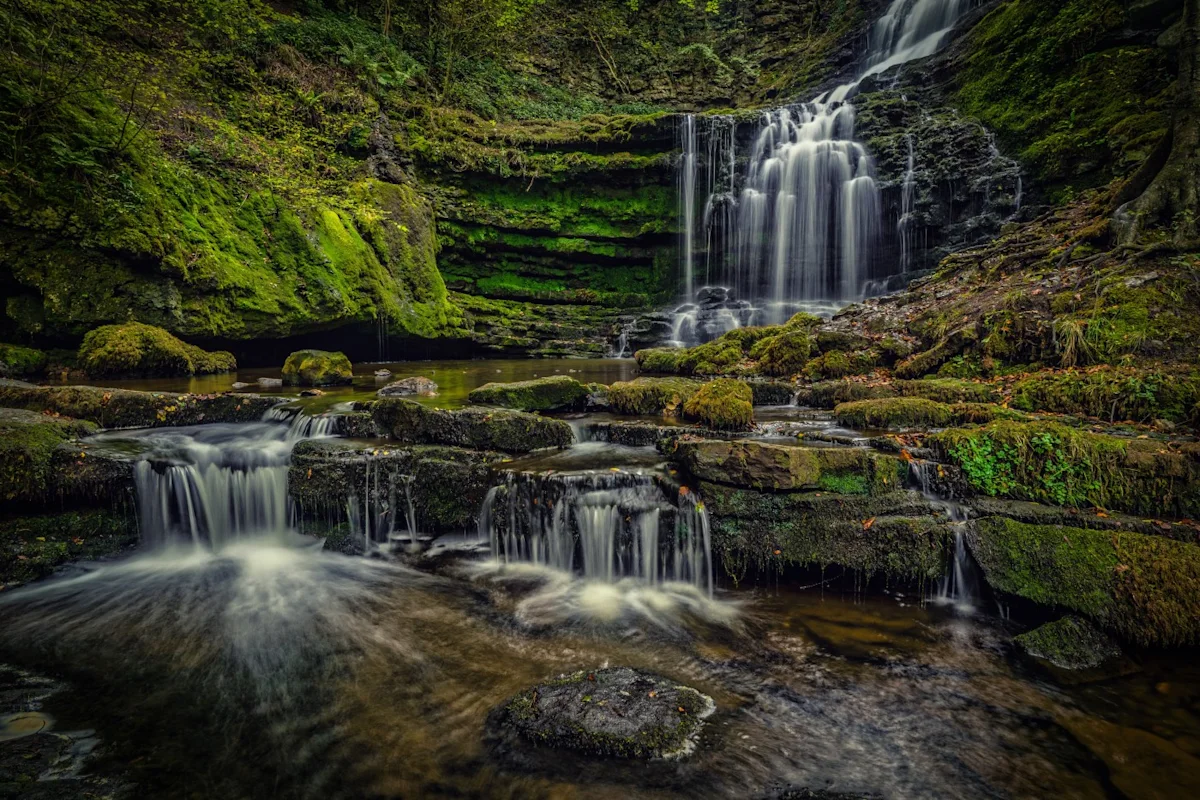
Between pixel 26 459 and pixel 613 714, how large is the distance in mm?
6159

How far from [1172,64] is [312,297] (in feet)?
68.7

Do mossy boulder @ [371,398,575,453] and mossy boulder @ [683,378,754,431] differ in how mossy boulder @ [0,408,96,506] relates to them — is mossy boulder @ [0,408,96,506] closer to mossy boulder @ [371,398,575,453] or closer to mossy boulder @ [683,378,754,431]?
mossy boulder @ [371,398,575,453]

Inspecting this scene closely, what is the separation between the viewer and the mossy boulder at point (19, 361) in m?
7.99

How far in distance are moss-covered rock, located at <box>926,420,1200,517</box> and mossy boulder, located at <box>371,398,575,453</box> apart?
13.4 ft

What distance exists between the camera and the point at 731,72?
2955cm

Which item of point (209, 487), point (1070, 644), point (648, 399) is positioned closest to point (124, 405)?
point (209, 487)

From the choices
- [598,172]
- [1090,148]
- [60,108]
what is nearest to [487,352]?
[598,172]

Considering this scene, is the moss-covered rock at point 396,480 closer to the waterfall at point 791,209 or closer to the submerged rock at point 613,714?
the submerged rock at point 613,714

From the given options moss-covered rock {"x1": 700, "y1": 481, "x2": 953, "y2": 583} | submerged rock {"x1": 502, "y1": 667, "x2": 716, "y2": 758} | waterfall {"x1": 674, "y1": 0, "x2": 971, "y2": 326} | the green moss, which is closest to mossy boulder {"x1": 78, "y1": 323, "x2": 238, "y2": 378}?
submerged rock {"x1": 502, "y1": 667, "x2": 716, "y2": 758}

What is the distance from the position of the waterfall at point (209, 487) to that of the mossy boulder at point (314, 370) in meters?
3.24

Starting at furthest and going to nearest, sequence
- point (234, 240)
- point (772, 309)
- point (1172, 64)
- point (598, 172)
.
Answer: point (598, 172) → point (772, 309) → point (1172, 64) → point (234, 240)

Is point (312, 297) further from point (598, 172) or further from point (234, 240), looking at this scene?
point (598, 172)

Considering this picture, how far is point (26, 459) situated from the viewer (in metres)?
4.93

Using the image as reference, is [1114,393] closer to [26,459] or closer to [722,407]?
[722,407]
